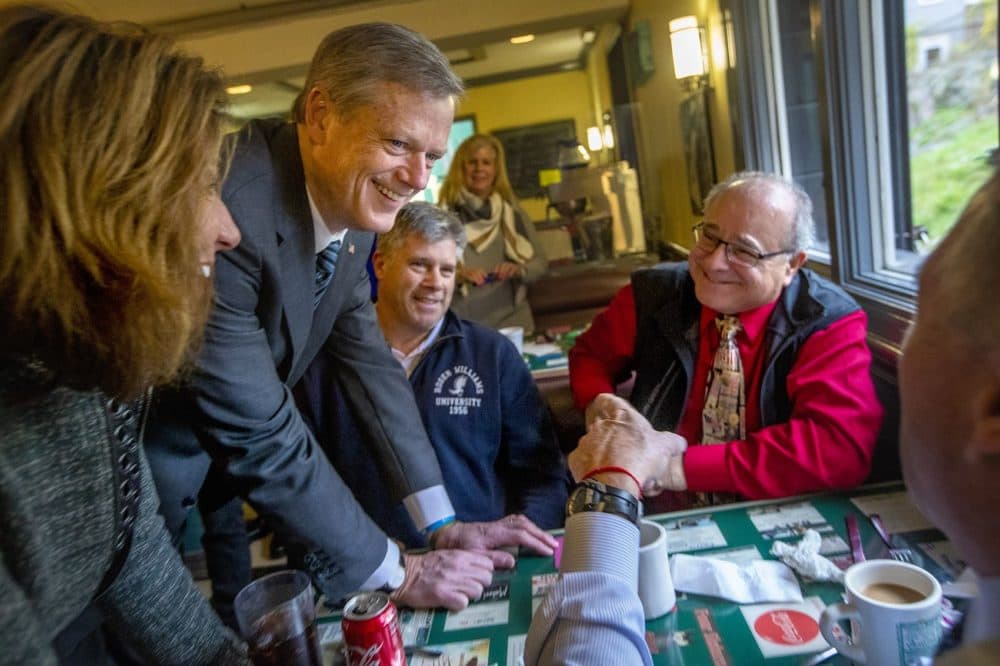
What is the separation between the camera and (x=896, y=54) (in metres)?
1.87

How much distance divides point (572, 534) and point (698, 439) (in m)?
0.79

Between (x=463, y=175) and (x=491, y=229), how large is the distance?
12.1 inches

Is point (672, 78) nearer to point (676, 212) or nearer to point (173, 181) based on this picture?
point (676, 212)

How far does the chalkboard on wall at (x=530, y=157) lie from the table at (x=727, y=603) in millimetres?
3151

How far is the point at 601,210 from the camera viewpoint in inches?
168

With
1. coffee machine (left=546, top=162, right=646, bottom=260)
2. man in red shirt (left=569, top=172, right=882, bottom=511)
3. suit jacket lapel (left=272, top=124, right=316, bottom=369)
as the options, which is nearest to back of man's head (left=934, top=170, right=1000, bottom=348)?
man in red shirt (left=569, top=172, right=882, bottom=511)

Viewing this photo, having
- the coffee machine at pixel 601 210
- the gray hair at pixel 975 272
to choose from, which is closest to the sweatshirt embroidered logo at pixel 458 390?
the gray hair at pixel 975 272

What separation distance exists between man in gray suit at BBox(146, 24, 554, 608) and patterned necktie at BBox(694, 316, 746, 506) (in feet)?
1.69

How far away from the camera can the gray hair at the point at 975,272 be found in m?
0.45

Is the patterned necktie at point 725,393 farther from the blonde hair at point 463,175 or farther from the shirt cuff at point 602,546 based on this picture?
the blonde hair at point 463,175

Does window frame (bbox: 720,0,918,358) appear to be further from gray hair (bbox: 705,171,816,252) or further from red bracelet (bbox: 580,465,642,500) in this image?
red bracelet (bbox: 580,465,642,500)

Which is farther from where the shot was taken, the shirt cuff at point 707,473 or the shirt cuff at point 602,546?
the shirt cuff at point 707,473

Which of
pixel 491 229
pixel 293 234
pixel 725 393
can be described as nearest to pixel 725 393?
pixel 725 393

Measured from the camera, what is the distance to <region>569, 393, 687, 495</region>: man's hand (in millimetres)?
1063
